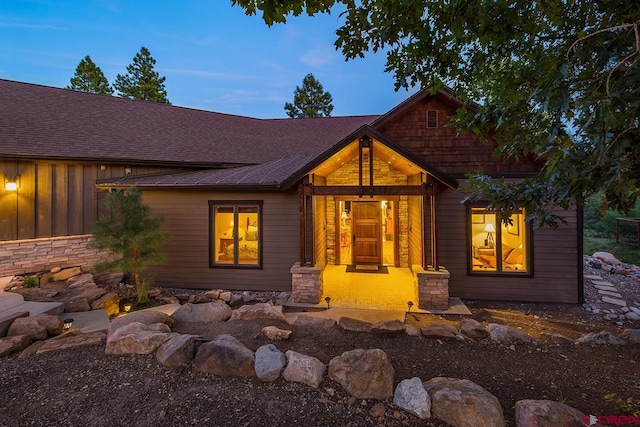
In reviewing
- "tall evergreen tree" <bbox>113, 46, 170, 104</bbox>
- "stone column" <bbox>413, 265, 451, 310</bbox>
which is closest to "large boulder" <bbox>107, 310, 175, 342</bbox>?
"stone column" <bbox>413, 265, 451, 310</bbox>

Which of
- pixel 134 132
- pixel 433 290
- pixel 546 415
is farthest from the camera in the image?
pixel 134 132

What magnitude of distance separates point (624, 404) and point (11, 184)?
445 inches

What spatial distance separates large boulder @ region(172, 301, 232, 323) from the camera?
4.69 meters

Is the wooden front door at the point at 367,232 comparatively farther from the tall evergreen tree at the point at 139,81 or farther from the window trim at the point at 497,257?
the tall evergreen tree at the point at 139,81

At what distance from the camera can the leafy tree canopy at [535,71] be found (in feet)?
6.73

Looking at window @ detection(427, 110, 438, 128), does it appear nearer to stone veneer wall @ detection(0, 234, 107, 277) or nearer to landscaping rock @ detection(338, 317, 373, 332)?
landscaping rock @ detection(338, 317, 373, 332)

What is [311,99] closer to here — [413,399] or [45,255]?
[45,255]

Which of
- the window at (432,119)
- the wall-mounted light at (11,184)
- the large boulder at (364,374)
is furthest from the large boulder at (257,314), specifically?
the wall-mounted light at (11,184)

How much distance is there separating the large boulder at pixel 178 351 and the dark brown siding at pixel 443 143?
6526 mm

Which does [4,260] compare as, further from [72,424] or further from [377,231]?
[377,231]

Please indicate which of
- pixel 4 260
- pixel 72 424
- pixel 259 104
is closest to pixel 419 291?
pixel 72 424

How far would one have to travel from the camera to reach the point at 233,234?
23.9ft

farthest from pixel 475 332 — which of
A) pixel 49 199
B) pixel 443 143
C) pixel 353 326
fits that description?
pixel 49 199

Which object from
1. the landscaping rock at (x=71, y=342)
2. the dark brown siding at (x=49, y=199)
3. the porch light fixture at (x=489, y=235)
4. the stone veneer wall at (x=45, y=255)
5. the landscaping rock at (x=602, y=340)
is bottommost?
the landscaping rock at (x=602, y=340)
